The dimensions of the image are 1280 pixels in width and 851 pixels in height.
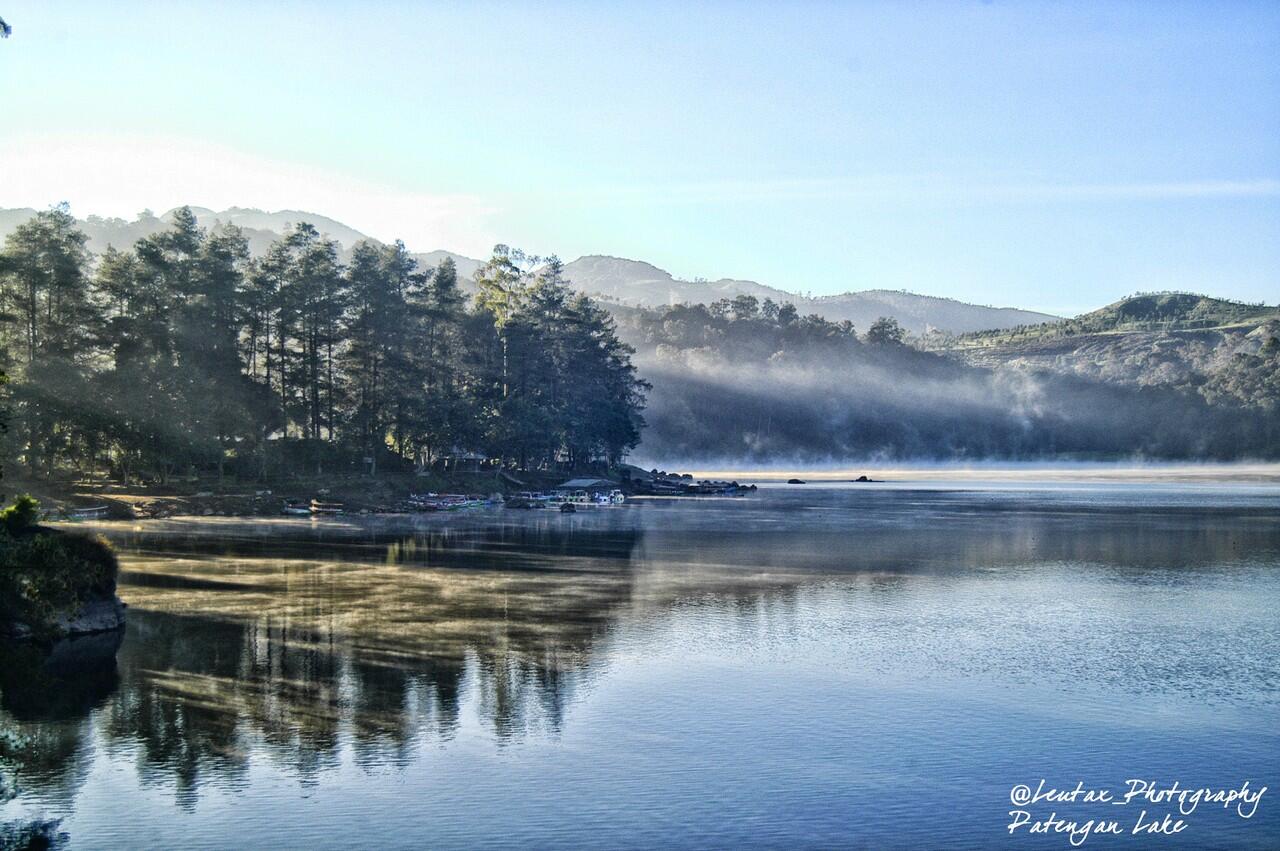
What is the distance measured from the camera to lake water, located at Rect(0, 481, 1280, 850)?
20.1 meters

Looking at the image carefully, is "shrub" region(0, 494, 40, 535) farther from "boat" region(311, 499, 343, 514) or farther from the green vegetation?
"boat" region(311, 499, 343, 514)

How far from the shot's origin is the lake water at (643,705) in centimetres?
2006

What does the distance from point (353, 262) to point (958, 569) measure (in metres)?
70.9

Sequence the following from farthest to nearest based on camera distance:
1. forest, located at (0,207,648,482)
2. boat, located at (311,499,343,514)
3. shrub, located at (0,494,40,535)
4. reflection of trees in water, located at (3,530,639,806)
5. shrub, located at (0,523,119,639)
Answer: boat, located at (311,499,343,514) < forest, located at (0,207,648,482) < shrub, located at (0,494,40,535) < shrub, located at (0,523,119,639) < reflection of trees in water, located at (3,530,639,806)

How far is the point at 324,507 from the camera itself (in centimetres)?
8950

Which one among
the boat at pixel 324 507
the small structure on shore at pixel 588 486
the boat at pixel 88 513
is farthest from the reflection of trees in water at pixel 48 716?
the small structure on shore at pixel 588 486

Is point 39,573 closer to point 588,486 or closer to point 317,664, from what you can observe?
point 317,664

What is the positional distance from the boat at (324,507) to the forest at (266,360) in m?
7.32

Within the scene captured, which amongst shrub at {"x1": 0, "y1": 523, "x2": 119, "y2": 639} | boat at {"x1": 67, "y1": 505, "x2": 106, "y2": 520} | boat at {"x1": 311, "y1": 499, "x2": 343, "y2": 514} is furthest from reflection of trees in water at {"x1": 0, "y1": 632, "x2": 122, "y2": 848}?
boat at {"x1": 311, "y1": 499, "x2": 343, "y2": 514}

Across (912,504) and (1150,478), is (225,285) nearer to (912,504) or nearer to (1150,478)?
(912,504)

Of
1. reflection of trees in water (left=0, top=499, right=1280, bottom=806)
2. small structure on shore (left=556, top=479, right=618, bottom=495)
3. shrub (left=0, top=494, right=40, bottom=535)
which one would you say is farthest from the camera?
small structure on shore (left=556, top=479, right=618, bottom=495)

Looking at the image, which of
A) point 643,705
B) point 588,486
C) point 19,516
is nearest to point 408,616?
point 19,516

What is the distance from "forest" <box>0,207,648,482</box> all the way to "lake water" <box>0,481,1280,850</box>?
3027 centimetres

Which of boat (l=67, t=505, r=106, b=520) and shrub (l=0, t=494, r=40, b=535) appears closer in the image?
shrub (l=0, t=494, r=40, b=535)
